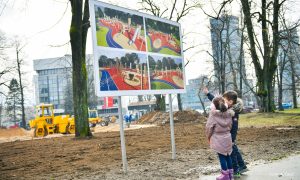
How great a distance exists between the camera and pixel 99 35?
7043 mm

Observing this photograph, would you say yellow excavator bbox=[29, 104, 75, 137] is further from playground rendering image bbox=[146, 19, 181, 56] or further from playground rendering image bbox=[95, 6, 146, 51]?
playground rendering image bbox=[95, 6, 146, 51]

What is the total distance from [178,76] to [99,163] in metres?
3.01

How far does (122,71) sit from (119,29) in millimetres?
911

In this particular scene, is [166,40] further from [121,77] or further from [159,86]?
[121,77]

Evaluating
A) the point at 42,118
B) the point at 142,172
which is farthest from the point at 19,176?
the point at 42,118

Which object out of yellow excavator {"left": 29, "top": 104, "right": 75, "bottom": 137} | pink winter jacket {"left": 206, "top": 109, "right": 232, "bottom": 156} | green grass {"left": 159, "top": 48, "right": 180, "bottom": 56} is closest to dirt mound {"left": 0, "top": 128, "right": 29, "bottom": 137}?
yellow excavator {"left": 29, "top": 104, "right": 75, "bottom": 137}

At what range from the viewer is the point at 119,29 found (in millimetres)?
7559

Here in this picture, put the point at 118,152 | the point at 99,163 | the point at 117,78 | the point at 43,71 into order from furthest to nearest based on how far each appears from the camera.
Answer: the point at 43,71 < the point at 118,152 < the point at 99,163 < the point at 117,78

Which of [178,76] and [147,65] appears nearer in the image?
[147,65]

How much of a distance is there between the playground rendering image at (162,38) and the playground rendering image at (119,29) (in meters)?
0.28

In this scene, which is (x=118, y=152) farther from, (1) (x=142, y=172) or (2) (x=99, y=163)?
(1) (x=142, y=172)

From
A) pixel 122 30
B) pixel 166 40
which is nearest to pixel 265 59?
pixel 166 40

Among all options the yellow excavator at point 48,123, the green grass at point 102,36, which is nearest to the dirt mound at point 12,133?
the yellow excavator at point 48,123

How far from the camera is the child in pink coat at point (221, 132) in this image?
5.80 meters
